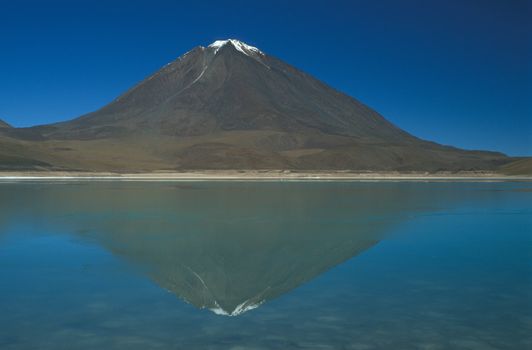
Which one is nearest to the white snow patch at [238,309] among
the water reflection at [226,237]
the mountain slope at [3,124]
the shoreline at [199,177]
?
the water reflection at [226,237]

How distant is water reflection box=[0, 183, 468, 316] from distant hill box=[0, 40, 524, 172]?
63.3 meters

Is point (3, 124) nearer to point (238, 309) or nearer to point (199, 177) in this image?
point (199, 177)

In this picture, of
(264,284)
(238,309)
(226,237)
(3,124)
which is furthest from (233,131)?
(238,309)

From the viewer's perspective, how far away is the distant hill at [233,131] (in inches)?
4195

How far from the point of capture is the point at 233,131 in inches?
5719

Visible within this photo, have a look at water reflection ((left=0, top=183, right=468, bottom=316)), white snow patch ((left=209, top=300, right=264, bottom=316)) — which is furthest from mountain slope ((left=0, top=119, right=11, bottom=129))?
white snow patch ((left=209, top=300, right=264, bottom=316))

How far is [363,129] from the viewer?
164875mm

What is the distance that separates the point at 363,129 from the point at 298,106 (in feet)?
67.5

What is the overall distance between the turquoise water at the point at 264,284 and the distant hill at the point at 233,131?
235ft

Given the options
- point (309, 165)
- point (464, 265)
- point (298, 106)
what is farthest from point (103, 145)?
point (464, 265)

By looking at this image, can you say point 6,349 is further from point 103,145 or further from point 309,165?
point 103,145

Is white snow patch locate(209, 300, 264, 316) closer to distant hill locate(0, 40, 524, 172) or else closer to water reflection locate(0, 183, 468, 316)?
water reflection locate(0, 183, 468, 316)

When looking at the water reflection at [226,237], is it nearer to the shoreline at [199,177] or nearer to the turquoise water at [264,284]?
the turquoise water at [264,284]

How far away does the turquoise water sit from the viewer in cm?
685
